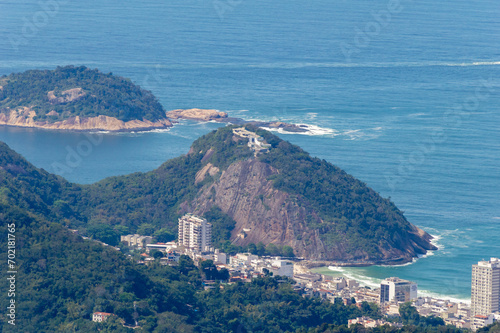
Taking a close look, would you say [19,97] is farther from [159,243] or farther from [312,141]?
[159,243]

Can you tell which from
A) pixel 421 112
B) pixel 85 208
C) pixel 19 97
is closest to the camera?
pixel 85 208

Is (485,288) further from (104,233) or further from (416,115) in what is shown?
(416,115)

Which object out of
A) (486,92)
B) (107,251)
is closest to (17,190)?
(107,251)

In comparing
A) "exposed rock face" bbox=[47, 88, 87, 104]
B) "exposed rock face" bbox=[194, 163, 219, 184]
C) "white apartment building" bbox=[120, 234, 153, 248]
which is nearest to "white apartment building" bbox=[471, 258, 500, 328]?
"white apartment building" bbox=[120, 234, 153, 248]

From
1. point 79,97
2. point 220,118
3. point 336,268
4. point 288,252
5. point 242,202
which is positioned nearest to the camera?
point 336,268

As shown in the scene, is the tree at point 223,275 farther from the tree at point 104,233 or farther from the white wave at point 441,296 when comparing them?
the white wave at point 441,296

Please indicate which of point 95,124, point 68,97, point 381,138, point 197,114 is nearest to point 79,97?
point 68,97
